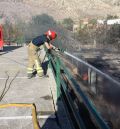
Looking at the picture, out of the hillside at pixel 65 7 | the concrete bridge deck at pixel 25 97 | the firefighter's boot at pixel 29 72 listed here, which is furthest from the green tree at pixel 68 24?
the concrete bridge deck at pixel 25 97

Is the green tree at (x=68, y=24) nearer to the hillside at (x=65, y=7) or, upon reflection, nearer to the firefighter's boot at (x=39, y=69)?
the hillside at (x=65, y=7)

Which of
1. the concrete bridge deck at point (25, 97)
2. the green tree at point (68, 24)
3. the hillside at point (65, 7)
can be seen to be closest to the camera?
the concrete bridge deck at point (25, 97)

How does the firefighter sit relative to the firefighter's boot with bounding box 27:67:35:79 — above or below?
above

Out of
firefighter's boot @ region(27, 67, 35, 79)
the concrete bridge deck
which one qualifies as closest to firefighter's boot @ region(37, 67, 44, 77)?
the concrete bridge deck

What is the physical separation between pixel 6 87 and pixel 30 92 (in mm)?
1044

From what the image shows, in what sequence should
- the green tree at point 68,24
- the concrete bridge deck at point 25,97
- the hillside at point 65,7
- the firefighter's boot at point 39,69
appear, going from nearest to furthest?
the concrete bridge deck at point 25,97 → the firefighter's boot at point 39,69 → the green tree at point 68,24 → the hillside at point 65,7

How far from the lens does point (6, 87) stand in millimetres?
10320

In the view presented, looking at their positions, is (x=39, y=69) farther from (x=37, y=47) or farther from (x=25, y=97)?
(x=25, y=97)

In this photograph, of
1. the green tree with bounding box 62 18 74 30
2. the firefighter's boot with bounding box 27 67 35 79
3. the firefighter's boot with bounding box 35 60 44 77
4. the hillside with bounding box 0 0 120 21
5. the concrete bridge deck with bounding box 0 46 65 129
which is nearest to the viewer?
the concrete bridge deck with bounding box 0 46 65 129

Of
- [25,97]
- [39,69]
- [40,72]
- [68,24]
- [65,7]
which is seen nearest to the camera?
[25,97]

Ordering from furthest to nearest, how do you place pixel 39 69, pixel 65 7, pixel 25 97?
pixel 65 7 < pixel 39 69 < pixel 25 97

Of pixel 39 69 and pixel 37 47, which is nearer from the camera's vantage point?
pixel 39 69

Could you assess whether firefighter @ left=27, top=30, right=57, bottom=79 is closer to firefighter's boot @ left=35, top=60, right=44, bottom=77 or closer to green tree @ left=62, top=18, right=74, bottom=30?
firefighter's boot @ left=35, top=60, right=44, bottom=77

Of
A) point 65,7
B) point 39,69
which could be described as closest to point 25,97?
point 39,69
